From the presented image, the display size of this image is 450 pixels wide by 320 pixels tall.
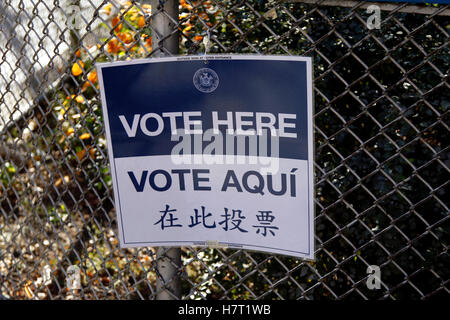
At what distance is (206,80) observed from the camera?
1.87 m

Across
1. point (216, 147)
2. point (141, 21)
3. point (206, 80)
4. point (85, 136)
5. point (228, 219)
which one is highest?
point (141, 21)

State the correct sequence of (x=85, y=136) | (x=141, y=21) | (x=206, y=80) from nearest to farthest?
(x=206, y=80) < (x=141, y=21) < (x=85, y=136)

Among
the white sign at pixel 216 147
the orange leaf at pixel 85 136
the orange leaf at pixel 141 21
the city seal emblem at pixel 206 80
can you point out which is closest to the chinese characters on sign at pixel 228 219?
the white sign at pixel 216 147

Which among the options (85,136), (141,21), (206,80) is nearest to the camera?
(206,80)

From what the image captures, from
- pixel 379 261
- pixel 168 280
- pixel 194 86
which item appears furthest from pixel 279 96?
pixel 379 261

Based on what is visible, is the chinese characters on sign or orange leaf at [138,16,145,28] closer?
the chinese characters on sign

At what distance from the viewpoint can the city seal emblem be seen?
1.86m

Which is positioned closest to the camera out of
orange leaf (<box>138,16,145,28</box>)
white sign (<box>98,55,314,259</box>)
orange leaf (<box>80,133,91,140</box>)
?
white sign (<box>98,55,314,259</box>)

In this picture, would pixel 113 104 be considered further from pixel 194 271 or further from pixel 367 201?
pixel 194 271

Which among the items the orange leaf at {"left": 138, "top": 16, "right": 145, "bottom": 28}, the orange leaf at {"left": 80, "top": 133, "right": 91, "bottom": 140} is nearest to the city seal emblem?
the orange leaf at {"left": 138, "top": 16, "right": 145, "bottom": 28}

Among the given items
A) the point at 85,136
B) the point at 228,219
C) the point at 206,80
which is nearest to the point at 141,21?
the point at 85,136

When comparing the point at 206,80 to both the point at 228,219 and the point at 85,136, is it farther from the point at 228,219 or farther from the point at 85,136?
the point at 85,136

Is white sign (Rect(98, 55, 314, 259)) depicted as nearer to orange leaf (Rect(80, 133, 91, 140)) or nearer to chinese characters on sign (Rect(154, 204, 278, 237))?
chinese characters on sign (Rect(154, 204, 278, 237))
